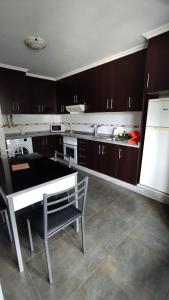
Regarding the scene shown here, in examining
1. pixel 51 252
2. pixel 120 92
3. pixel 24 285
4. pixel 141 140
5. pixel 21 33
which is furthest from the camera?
pixel 120 92

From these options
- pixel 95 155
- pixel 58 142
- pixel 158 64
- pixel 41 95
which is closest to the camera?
pixel 158 64

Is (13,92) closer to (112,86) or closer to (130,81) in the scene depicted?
(112,86)

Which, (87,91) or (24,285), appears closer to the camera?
(24,285)

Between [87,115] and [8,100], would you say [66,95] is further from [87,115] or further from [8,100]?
[8,100]

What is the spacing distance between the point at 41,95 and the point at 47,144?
143cm

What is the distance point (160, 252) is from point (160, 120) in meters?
1.65

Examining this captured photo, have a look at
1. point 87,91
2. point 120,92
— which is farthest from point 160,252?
point 87,91

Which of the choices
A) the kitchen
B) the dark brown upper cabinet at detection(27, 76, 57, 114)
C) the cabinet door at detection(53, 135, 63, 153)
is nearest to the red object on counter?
the kitchen

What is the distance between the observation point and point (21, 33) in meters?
1.97

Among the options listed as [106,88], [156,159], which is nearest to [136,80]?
[106,88]

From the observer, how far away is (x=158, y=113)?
2.08 m

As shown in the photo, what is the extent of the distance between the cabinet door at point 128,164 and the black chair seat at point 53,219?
155 centimetres

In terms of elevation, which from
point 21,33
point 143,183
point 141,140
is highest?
point 21,33

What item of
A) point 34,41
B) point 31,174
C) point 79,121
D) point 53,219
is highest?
point 34,41
